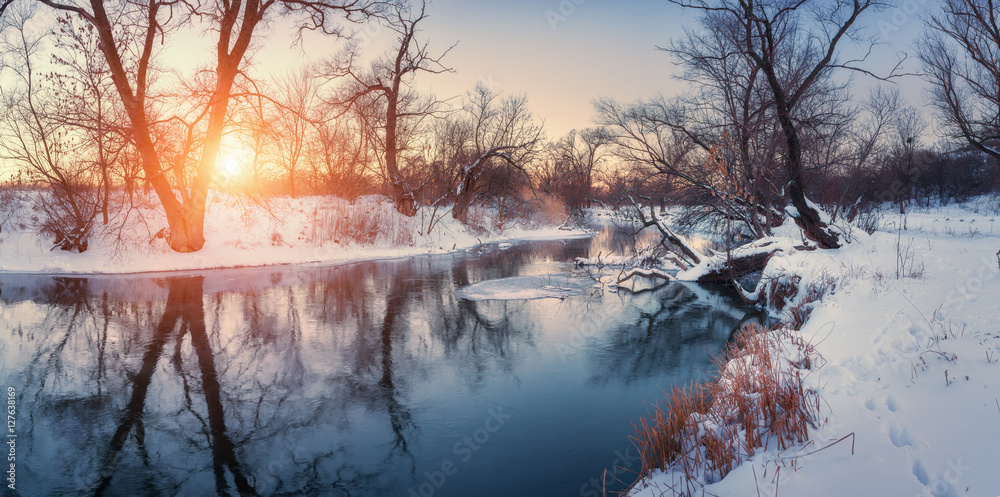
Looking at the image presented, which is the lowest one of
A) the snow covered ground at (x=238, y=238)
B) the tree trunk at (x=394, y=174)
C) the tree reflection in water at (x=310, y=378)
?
the tree reflection in water at (x=310, y=378)

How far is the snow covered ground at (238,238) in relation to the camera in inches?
552

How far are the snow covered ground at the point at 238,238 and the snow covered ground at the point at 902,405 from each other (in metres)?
13.9

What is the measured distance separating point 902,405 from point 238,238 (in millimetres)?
17415

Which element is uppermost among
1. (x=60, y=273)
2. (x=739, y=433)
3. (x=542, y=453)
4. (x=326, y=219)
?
(x=326, y=219)

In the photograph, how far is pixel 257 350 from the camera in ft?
23.0

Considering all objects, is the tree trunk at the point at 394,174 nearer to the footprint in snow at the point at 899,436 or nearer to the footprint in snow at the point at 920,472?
the footprint in snow at the point at 899,436

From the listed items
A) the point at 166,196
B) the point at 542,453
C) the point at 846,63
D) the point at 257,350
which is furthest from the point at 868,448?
the point at 166,196

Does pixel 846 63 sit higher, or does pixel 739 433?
pixel 846 63

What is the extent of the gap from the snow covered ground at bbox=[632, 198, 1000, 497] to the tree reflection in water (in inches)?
61.9

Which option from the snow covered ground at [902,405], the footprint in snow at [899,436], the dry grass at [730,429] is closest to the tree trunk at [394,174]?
the snow covered ground at [902,405]

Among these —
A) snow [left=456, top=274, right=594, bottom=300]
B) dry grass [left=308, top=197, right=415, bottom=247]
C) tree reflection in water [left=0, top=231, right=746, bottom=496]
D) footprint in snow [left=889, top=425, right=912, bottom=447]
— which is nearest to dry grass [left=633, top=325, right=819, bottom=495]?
footprint in snow [left=889, top=425, right=912, bottom=447]

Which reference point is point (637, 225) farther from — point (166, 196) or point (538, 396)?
point (538, 396)

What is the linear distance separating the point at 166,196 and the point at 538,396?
529 inches

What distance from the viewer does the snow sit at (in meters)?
11.3
